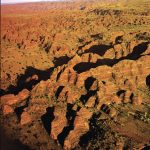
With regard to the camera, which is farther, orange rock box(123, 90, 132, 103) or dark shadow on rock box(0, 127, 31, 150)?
orange rock box(123, 90, 132, 103)

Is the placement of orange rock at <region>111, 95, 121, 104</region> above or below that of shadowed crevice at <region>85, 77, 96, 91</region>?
below

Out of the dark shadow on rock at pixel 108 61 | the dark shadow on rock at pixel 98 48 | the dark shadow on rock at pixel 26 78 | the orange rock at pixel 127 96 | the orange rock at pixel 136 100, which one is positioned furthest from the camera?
the dark shadow on rock at pixel 98 48

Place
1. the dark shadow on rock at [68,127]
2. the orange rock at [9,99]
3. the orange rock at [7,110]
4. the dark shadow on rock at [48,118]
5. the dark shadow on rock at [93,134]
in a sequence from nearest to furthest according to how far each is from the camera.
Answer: the dark shadow on rock at [93,134] < the dark shadow on rock at [68,127] < the dark shadow on rock at [48,118] < the orange rock at [7,110] < the orange rock at [9,99]

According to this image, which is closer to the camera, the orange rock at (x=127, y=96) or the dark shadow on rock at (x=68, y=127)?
the dark shadow on rock at (x=68, y=127)

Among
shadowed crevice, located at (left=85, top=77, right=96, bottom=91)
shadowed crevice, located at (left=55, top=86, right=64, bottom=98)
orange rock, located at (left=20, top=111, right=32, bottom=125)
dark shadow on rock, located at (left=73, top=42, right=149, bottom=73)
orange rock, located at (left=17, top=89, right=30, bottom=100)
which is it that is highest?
dark shadow on rock, located at (left=73, top=42, right=149, bottom=73)

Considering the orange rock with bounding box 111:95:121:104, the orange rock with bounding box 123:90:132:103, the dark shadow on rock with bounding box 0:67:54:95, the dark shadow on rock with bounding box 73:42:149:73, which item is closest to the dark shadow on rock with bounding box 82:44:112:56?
the dark shadow on rock with bounding box 73:42:149:73

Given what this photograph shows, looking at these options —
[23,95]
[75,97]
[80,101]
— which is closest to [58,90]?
[75,97]

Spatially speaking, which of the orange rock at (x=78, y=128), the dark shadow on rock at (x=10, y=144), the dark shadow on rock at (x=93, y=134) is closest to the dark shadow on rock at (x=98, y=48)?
the orange rock at (x=78, y=128)

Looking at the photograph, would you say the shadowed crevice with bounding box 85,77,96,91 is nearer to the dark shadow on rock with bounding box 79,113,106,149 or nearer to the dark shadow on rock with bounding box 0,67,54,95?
the dark shadow on rock with bounding box 0,67,54,95

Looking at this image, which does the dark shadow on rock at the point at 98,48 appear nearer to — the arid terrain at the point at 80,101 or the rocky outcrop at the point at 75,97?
the arid terrain at the point at 80,101

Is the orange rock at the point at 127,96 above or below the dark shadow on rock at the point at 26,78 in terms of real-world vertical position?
above
